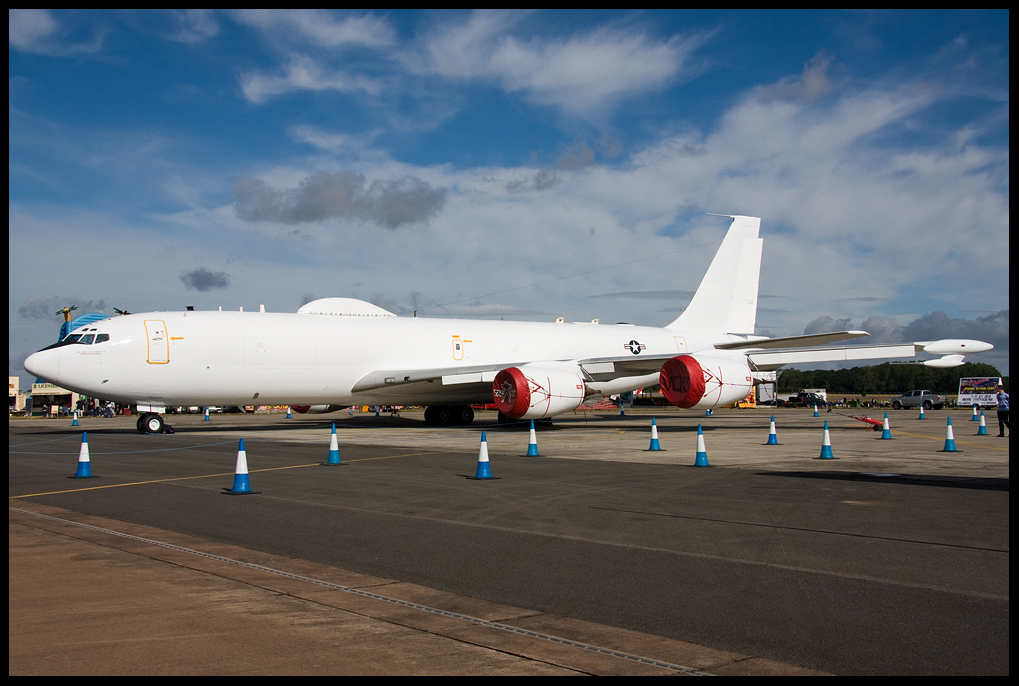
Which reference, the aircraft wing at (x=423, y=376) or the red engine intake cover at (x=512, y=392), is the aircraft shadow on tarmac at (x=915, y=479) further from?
the aircraft wing at (x=423, y=376)

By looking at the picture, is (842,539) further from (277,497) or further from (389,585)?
(277,497)

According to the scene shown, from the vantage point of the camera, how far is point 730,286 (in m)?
35.4

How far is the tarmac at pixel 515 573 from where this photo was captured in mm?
Result: 4562

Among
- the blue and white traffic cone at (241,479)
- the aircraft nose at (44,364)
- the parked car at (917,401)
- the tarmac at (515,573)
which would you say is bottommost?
the parked car at (917,401)

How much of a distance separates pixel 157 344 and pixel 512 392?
11.1m

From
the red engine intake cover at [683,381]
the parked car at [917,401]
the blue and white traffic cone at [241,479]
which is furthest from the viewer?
the parked car at [917,401]

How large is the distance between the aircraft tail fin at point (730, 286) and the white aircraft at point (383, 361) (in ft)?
10.9

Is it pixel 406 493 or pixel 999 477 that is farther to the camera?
pixel 999 477

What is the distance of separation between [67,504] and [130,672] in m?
7.84

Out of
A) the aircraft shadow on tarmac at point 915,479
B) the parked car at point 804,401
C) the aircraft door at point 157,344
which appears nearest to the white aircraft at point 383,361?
the aircraft door at point 157,344

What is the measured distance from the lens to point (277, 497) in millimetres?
11336

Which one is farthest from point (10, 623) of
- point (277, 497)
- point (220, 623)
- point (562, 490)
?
point (562, 490)

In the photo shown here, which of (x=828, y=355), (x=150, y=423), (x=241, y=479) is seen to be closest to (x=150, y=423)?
(x=150, y=423)

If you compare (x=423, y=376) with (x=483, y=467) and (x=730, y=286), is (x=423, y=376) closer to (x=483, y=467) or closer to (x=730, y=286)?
(x=483, y=467)
